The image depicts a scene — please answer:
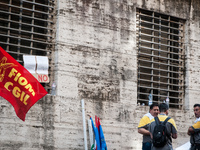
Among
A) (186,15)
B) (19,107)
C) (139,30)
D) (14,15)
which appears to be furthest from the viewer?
(186,15)

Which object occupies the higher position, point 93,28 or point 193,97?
point 93,28

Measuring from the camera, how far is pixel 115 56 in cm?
1345

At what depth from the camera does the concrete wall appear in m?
11.8

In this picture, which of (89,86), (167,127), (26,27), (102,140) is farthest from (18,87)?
(89,86)

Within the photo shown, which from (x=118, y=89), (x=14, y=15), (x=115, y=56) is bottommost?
Result: (x=118, y=89)

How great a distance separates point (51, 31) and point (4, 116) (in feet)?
8.88

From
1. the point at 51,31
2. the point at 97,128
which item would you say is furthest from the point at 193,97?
the point at 51,31

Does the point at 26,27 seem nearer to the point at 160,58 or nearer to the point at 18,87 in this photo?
the point at 18,87

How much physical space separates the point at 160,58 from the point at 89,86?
2.93 meters

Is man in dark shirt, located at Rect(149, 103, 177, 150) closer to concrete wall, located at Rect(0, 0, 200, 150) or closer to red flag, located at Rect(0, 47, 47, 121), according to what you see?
red flag, located at Rect(0, 47, 47, 121)

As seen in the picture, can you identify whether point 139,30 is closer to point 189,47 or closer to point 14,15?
point 189,47

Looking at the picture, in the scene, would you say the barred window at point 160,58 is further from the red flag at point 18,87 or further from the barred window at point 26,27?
the red flag at point 18,87

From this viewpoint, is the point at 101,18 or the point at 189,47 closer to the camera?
the point at 101,18

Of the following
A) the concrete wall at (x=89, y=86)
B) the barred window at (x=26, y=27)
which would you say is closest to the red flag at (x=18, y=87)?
the concrete wall at (x=89, y=86)
